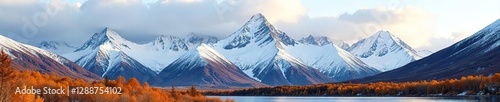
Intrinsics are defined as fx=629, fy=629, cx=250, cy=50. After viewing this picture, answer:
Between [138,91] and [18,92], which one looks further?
[138,91]

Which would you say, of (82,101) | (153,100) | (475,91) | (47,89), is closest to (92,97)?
(82,101)

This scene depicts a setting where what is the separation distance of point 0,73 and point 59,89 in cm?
3241

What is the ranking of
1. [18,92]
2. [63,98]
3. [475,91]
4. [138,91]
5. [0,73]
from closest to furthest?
1. [0,73]
2. [18,92]
3. [63,98]
4. [138,91]
5. [475,91]

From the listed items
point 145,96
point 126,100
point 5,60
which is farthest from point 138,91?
point 5,60

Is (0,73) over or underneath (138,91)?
underneath

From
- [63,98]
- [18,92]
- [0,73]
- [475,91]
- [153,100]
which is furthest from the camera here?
[475,91]

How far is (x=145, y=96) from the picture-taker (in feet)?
328

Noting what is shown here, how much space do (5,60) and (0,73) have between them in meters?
1.37

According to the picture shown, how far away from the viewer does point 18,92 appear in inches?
2532

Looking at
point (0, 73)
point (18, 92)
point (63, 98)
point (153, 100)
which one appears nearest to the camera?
point (0, 73)

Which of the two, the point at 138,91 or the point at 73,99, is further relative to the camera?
the point at 138,91

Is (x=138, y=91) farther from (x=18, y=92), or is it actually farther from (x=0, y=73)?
(x=0, y=73)

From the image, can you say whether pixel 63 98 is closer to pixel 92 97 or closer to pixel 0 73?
pixel 92 97

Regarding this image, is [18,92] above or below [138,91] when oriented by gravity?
below
